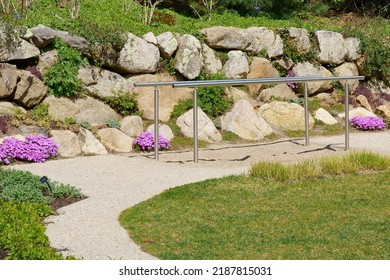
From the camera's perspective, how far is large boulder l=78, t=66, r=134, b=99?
44.1 ft

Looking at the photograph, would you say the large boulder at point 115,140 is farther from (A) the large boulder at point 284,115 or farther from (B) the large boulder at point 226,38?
(B) the large boulder at point 226,38

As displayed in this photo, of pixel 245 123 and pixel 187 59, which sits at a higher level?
pixel 187 59

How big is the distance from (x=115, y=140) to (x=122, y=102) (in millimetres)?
1206

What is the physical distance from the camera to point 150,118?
45.3ft

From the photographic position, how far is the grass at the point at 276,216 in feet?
23.1

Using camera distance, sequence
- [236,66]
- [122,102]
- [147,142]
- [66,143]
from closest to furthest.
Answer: [66,143] → [147,142] → [122,102] → [236,66]

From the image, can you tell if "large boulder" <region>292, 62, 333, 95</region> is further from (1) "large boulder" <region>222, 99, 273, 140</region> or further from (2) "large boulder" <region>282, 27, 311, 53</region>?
(1) "large boulder" <region>222, 99, 273, 140</region>

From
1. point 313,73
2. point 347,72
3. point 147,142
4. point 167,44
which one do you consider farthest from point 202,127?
point 347,72

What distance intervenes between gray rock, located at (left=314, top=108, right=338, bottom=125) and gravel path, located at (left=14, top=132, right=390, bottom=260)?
839 millimetres

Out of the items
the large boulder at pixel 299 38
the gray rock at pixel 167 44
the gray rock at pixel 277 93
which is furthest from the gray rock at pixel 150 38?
the large boulder at pixel 299 38

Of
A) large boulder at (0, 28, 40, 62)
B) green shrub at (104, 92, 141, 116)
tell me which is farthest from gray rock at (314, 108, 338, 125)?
large boulder at (0, 28, 40, 62)

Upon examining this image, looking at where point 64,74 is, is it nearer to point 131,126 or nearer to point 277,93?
point 131,126

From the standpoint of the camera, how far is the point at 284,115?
1439 cm
